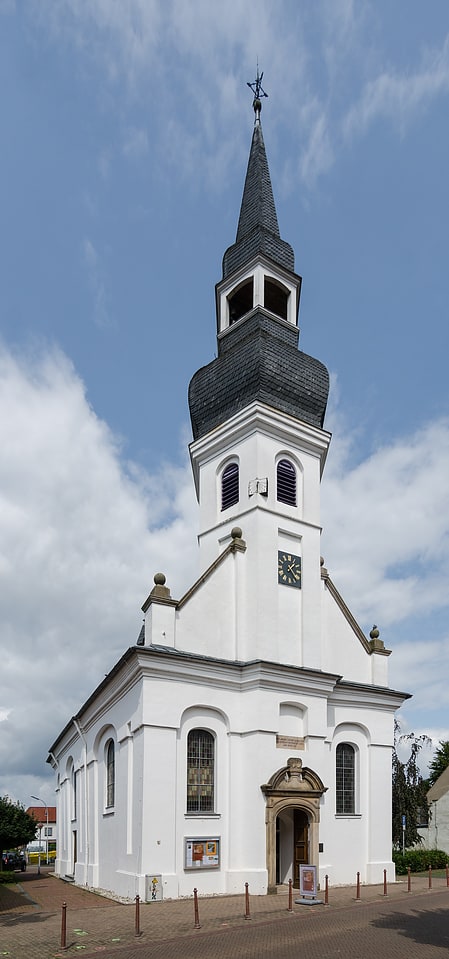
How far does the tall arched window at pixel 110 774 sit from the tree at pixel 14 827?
45.0 feet

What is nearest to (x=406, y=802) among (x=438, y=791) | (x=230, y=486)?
(x=438, y=791)

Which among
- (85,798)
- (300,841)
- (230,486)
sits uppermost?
(230,486)

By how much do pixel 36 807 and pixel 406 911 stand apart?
118 metres

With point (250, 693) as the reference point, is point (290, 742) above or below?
below

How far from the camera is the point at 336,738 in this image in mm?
25859

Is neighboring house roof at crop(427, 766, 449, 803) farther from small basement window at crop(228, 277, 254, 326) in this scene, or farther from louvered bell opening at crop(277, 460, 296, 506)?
small basement window at crop(228, 277, 254, 326)

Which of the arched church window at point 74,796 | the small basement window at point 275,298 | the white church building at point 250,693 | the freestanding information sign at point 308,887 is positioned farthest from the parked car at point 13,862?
the small basement window at point 275,298

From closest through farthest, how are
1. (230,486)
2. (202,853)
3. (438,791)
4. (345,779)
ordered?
1. (202,853)
2. (345,779)
3. (230,486)
4. (438,791)

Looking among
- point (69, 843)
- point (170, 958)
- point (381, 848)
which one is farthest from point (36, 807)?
point (170, 958)

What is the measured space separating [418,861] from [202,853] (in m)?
15.4

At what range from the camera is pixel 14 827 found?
36.9m

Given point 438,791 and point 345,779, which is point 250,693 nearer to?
point 345,779

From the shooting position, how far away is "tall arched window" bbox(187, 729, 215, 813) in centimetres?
2159

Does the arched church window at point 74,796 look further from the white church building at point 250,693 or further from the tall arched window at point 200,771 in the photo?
the tall arched window at point 200,771
